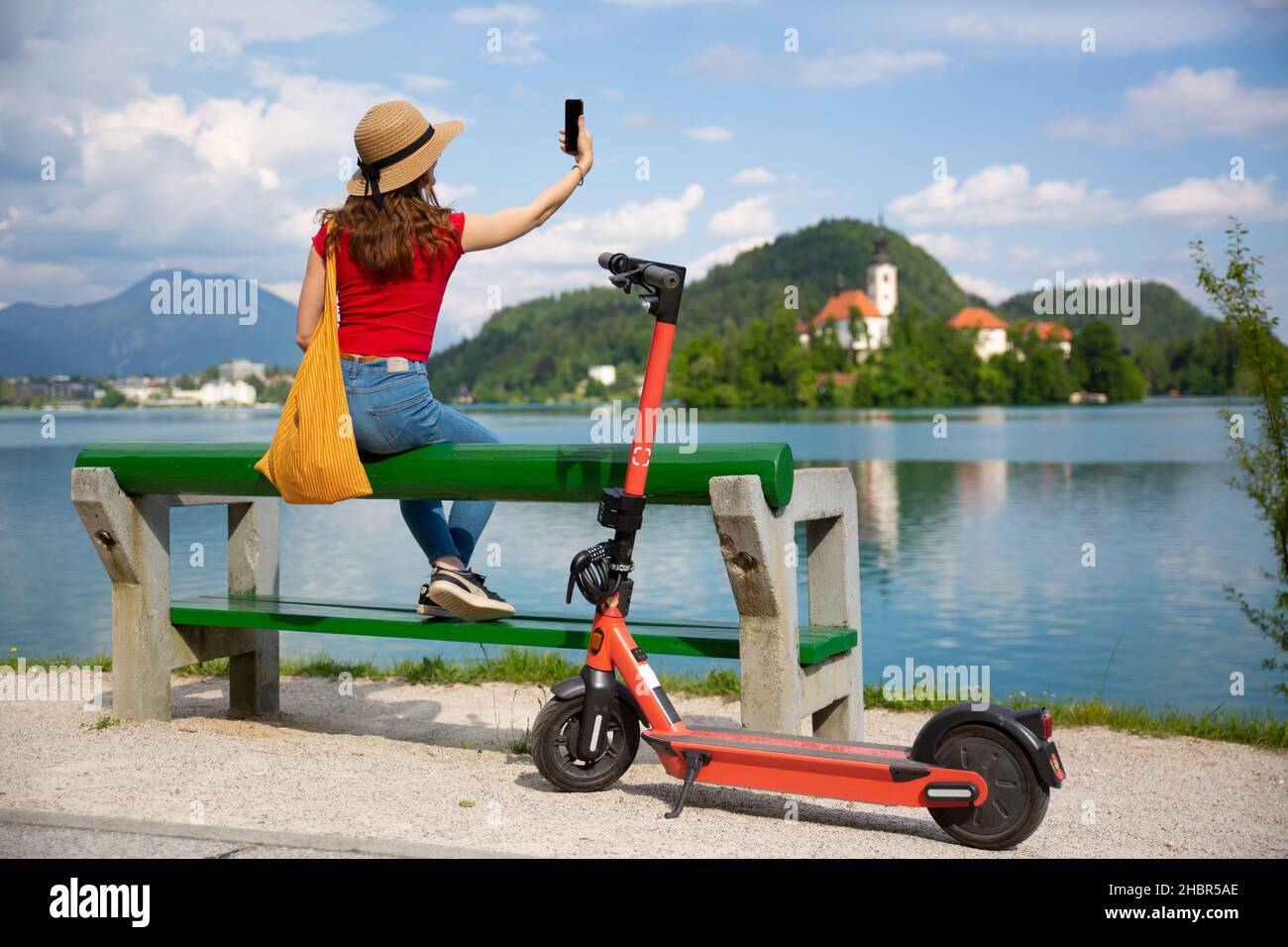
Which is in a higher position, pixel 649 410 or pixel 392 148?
pixel 392 148

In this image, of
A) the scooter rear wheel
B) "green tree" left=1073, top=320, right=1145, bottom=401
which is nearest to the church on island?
"green tree" left=1073, top=320, right=1145, bottom=401

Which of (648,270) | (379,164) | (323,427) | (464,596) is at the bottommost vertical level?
(464,596)

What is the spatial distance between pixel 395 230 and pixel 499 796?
2.16 m

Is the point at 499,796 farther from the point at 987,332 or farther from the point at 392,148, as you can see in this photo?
the point at 987,332

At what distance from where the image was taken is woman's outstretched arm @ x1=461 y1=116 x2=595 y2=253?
196 inches

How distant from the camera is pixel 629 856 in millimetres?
3975

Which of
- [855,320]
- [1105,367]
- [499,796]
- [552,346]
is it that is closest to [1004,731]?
[499,796]

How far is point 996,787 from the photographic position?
14.1 ft

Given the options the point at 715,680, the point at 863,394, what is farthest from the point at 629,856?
the point at 863,394

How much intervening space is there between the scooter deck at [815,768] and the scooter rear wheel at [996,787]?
0.16 feet

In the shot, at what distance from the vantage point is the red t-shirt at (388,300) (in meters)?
5.25

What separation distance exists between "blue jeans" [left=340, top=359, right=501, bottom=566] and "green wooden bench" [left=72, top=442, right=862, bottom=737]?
10cm
